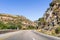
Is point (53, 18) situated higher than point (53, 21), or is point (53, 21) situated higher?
point (53, 18)

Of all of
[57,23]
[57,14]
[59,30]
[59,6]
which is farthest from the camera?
[59,6]

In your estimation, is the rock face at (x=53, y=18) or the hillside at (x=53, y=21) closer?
the hillside at (x=53, y=21)

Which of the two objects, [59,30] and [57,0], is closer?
[59,30]

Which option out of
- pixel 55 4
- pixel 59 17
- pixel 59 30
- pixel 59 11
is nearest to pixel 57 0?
pixel 55 4

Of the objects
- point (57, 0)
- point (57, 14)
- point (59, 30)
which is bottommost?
point (59, 30)

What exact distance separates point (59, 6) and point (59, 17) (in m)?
14.0

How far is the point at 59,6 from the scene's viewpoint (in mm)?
87250

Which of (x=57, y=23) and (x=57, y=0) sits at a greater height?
(x=57, y=0)

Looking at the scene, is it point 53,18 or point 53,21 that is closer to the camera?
point 53,21

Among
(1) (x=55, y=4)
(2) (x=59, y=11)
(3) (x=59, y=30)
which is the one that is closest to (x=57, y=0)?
(1) (x=55, y=4)

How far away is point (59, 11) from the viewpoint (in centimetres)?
8056

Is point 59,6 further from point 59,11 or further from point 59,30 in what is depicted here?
point 59,30

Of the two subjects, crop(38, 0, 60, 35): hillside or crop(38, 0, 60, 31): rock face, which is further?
crop(38, 0, 60, 31): rock face

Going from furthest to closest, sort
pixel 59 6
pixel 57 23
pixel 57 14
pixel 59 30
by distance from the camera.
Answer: pixel 59 6
pixel 57 14
pixel 57 23
pixel 59 30
